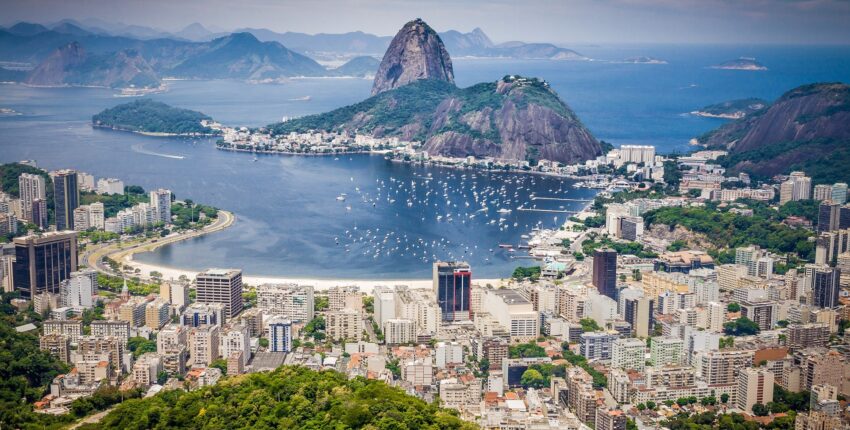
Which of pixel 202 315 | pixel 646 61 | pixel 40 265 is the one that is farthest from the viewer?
pixel 646 61

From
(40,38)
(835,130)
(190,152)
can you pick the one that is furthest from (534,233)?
(40,38)

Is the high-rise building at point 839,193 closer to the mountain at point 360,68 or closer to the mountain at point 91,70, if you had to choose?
the mountain at point 91,70

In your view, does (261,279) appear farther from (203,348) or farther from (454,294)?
(203,348)

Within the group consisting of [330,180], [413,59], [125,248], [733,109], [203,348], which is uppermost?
[413,59]

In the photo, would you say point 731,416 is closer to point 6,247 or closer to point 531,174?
point 6,247

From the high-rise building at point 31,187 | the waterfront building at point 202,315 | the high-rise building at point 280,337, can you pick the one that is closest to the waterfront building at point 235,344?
the high-rise building at point 280,337

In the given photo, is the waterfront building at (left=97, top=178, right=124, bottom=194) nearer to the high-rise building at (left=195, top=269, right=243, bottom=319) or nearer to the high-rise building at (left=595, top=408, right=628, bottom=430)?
the high-rise building at (left=195, top=269, right=243, bottom=319)

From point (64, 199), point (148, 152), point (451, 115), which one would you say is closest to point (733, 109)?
point (451, 115)
